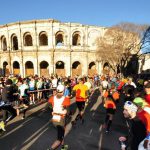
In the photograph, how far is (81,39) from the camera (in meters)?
38.3

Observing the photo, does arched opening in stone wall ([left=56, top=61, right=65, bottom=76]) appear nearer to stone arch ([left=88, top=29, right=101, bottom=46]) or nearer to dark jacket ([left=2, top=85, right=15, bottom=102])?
stone arch ([left=88, top=29, right=101, bottom=46])

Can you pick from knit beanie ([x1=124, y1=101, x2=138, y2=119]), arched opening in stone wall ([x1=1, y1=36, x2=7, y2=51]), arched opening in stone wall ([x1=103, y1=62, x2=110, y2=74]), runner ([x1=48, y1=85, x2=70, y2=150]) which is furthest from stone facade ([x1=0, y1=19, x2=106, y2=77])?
knit beanie ([x1=124, y1=101, x2=138, y2=119])

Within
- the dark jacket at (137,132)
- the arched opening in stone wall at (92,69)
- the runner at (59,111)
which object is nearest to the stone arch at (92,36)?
the arched opening in stone wall at (92,69)

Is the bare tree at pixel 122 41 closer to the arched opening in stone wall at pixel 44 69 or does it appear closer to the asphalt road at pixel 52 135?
the arched opening in stone wall at pixel 44 69

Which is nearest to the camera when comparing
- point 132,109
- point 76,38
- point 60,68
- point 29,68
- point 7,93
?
point 132,109

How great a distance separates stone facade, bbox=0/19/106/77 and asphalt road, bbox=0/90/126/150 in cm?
2823

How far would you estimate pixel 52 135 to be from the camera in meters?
7.05

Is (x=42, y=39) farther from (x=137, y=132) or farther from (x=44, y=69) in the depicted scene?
(x=137, y=132)

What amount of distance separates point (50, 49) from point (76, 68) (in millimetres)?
6731

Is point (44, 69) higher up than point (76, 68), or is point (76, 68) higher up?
point (76, 68)

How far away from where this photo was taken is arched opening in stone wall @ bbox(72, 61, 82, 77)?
38.6 metres

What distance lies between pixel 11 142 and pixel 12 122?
7.70 ft

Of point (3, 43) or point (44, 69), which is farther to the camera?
point (3, 43)

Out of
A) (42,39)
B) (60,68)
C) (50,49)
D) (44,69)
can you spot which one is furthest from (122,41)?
(42,39)
